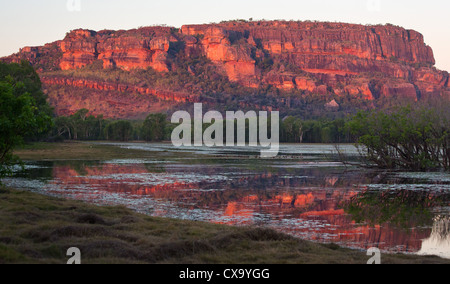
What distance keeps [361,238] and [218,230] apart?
4.03m

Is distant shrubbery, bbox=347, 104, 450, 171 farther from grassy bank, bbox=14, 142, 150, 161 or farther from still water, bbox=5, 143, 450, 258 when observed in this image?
grassy bank, bbox=14, 142, 150, 161

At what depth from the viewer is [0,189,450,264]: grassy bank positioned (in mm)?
10094

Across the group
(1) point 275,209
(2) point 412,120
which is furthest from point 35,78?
(1) point 275,209

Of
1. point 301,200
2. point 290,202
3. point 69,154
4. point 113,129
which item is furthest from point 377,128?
point 113,129

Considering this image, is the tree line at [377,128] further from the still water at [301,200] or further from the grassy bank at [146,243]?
the grassy bank at [146,243]

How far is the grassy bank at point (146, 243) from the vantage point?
10094 millimetres

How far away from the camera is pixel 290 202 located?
816 inches

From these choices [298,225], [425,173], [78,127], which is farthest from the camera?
[78,127]

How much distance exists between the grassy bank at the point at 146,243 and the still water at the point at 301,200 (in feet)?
6.06

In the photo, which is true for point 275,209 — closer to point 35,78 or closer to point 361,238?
point 361,238

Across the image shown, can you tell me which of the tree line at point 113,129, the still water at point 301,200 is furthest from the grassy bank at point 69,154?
the tree line at point 113,129

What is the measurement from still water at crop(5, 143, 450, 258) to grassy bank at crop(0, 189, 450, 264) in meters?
1.85

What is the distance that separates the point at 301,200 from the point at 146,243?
1133 cm
